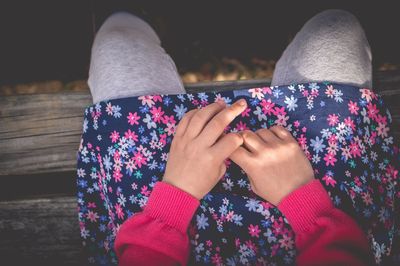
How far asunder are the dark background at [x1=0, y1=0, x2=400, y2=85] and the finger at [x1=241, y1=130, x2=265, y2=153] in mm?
773

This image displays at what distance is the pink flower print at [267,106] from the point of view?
0.79 meters

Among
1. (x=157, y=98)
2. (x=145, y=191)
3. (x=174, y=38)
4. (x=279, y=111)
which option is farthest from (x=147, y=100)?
(x=174, y=38)

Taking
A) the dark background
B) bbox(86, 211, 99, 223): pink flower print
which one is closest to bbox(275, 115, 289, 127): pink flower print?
bbox(86, 211, 99, 223): pink flower print

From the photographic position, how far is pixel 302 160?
2.39 feet

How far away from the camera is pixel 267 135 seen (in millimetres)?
754

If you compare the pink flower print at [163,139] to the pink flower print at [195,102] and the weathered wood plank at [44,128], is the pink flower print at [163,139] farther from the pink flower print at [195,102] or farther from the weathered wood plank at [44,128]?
the weathered wood plank at [44,128]

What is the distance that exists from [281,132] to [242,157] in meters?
0.12

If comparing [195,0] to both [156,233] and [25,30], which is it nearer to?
[25,30]

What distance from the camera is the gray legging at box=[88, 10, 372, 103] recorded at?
0.82 m

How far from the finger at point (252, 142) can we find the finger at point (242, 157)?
0.01 meters

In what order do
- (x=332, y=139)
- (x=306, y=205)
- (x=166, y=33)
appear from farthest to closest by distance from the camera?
(x=166, y=33) → (x=332, y=139) → (x=306, y=205)

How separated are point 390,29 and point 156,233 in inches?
54.9

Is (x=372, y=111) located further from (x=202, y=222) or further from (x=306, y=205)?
(x=202, y=222)

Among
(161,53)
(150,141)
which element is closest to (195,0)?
(161,53)
